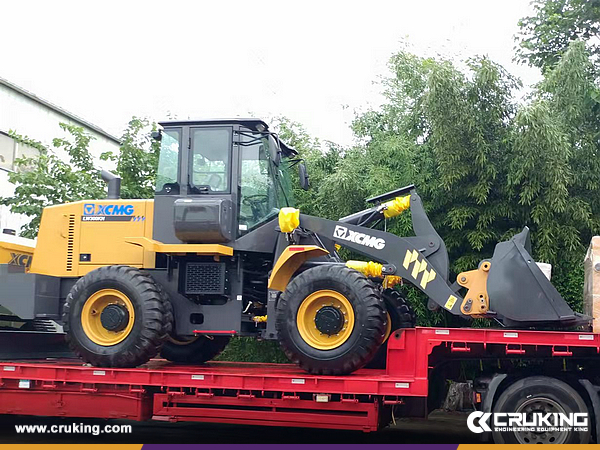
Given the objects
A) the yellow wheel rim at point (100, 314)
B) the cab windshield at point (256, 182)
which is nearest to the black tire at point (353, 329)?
the cab windshield at point (256, 182)

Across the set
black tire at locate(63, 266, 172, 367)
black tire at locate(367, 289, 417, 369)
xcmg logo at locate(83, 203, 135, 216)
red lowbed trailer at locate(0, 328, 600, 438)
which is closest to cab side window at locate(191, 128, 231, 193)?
xcmg logo at locate(83, 203, 135, 216)

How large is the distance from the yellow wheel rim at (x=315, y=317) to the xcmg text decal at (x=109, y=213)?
8.62 feet

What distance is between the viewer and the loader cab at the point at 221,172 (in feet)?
29.5

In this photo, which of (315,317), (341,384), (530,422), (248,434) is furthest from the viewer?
(248,434)

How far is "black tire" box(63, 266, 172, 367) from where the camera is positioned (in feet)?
28.2

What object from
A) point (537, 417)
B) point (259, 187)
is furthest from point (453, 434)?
point (259, 187)

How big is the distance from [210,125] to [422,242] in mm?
3032

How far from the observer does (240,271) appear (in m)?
9.09

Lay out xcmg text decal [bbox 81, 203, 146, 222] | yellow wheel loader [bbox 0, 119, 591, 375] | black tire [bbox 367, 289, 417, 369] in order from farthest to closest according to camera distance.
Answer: xcmg text decal [bbox 81, 203, 146, 222], black tire [bbox 367, 289, 417, 369], yellow wheel loader [bbox 0, 119, 591, 375]

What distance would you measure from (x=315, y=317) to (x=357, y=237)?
3.80ft

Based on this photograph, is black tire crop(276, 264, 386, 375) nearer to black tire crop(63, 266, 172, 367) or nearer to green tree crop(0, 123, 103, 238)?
black tire crop(63, 266, 172, 367)

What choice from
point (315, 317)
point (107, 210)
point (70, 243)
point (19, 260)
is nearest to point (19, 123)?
point (19, 260)

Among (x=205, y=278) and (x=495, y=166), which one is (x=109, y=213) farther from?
(x=495, y=166)

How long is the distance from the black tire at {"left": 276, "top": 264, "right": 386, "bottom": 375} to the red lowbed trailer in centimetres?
20
